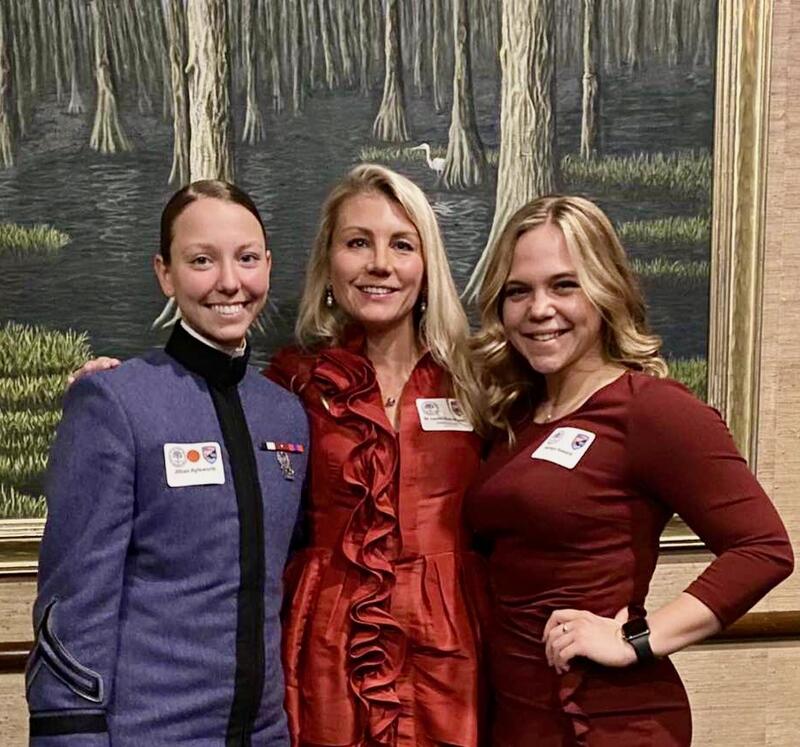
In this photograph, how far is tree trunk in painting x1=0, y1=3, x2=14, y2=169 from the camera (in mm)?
1916

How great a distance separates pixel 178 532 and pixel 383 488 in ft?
1.24

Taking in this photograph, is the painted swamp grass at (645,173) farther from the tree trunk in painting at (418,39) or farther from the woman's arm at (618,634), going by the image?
the woman's arm at (618,634)

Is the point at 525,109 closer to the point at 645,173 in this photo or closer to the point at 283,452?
the point at 645,173

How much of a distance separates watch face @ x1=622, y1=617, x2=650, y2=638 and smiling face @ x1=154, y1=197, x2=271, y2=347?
745 millimetres

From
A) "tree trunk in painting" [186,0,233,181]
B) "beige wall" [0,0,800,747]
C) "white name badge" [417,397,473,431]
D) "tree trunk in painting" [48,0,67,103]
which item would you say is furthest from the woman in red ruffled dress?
"beige wall" [0,0,800,747]

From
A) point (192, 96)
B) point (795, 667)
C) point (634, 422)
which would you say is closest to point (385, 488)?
point (634, 422)

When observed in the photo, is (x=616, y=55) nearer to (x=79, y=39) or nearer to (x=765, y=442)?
(x=765, y=442)

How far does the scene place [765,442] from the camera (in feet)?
7.32

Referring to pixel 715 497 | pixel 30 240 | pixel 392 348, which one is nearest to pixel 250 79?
pixel 30 240

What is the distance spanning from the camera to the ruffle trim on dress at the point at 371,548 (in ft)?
5.14

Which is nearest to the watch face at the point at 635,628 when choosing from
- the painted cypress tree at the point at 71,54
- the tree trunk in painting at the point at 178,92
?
the tree trunk in painting at the point at 178,92

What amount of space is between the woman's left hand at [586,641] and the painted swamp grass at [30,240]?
1.27 metres

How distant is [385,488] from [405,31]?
1004 millimetres

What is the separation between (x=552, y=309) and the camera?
155 cm
